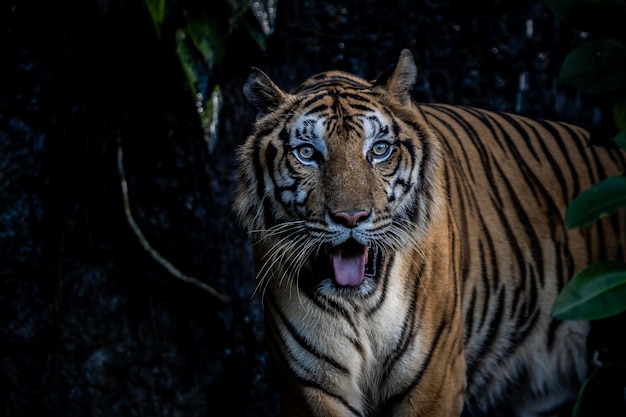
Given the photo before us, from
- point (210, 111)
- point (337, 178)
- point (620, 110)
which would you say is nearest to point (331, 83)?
point (337, 178)

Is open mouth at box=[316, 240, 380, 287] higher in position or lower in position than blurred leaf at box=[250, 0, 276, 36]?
lower

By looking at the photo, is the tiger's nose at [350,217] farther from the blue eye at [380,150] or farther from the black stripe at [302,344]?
the black stripe at [302,344]

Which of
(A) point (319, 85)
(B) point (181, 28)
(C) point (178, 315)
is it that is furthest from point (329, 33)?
(A) point (319, 85)

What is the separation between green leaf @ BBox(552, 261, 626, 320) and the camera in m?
2.54

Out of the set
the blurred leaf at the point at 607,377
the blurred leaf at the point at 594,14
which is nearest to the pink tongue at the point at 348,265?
the blurred leaf at the point at 607,377

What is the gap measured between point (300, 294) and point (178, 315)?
5.30 ft

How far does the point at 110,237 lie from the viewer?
4.26 m

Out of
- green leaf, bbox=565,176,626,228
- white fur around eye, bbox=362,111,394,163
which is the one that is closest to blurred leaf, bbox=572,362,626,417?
green leaf, bbox=565,176,626,228

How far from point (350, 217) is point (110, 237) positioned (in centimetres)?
204

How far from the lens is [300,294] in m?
2.84

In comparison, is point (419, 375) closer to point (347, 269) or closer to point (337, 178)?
point (347, 269)

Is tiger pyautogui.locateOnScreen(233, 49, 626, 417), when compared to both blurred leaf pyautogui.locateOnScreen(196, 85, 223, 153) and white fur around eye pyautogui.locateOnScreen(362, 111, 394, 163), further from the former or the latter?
blurred leaf pyautogui.locateOnScreen(196, 85, 223, 153)

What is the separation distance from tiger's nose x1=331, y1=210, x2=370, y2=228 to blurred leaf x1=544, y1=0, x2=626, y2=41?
1003 mm

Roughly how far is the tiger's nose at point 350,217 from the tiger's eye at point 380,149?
222 millimetres
